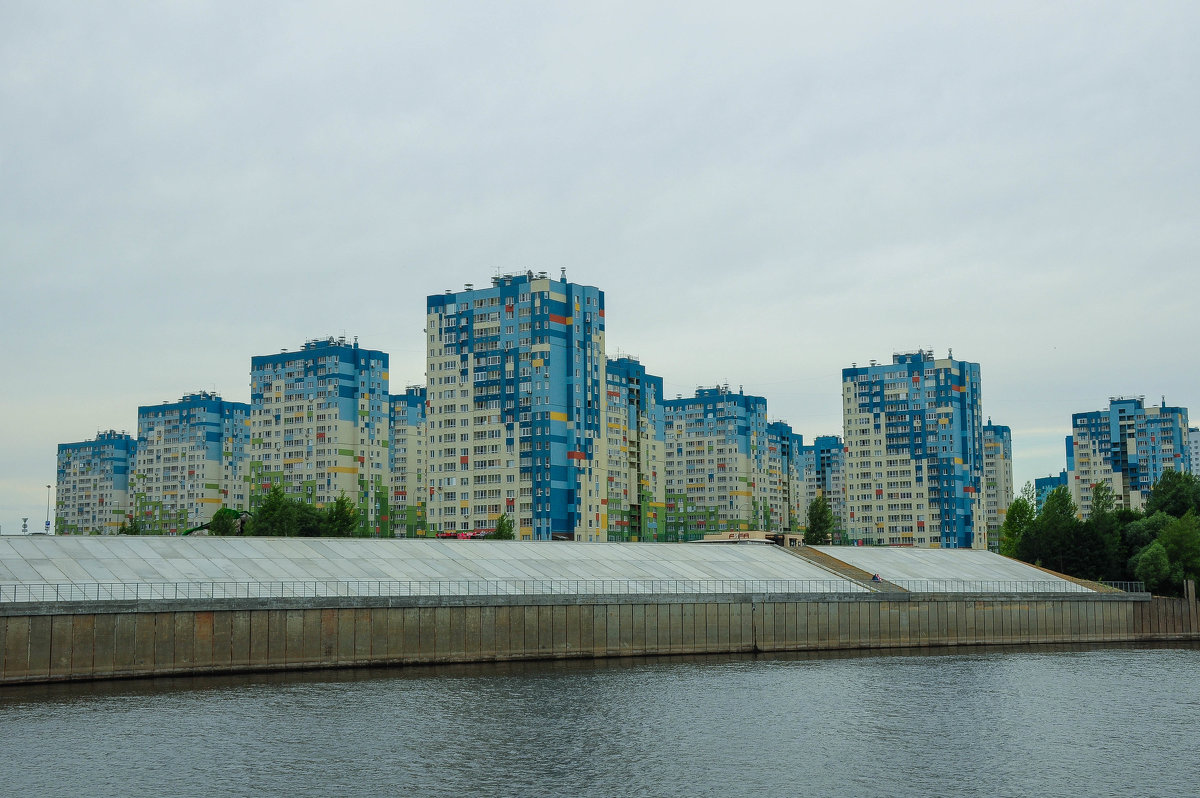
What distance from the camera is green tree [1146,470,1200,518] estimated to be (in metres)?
161

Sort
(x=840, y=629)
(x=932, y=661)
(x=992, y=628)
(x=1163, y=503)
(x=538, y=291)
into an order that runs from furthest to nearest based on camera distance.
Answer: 1. (x=538, y=291)
2. (x=1163, y=503)
3. (x=992, y=628)
4. (x=840, y=629)
5. (x=932, y=661)

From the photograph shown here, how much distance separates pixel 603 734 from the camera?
195ft

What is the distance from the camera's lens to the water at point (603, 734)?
48.5 metres

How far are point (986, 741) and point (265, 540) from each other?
201 ft

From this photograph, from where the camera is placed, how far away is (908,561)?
135 m

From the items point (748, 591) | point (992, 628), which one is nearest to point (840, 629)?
point (748, 591)

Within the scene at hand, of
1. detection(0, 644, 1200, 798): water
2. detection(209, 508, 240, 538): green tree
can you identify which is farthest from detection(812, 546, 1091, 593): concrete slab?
detection(209, 508, 240, 538): green tree

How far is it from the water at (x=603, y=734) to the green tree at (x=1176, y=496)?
82.5 meters

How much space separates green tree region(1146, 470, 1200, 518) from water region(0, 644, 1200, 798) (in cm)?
8252

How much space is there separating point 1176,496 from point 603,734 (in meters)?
129

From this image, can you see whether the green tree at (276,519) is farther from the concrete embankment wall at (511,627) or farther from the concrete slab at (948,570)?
the concrete embankment wall at (511,627)

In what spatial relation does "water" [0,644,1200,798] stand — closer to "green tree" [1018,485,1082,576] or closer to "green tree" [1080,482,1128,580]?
"green tree" [1080,482,1128,580]

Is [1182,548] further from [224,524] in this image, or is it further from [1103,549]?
[224,524]

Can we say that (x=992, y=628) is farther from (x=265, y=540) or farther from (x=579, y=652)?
(x=265, y=540)
